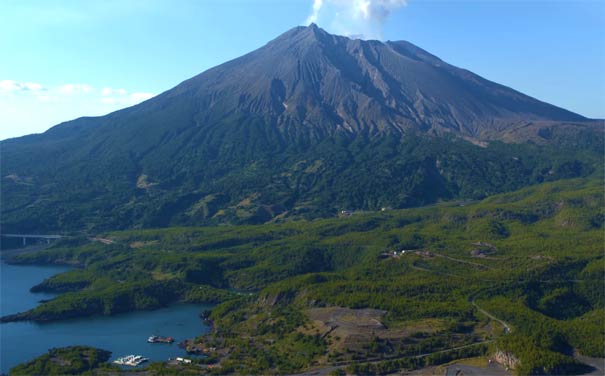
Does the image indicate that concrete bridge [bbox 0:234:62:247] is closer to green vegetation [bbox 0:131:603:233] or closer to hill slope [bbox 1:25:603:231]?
hill slope [bbox 1:25:603:231]

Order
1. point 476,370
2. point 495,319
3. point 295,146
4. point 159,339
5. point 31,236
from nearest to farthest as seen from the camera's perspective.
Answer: point 476,370, point 495,319, point 159,339, point 31,236, point 295,146

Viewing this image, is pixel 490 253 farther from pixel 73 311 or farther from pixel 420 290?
pixel 73 311

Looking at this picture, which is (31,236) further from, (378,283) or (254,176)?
(378,283)

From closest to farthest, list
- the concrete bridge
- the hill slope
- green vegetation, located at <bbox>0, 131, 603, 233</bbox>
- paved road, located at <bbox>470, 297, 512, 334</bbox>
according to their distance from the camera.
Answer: paved road, located at <bbox>470, 297, 512, 334</bbox>
the concrete bridge
green vegetation, located at <bbox>0, 131, 603, 233</bbox>
the hill slope

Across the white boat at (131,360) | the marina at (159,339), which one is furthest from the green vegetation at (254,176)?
the white boat at (131,360)

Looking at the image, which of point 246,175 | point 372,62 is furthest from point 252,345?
point 372,62

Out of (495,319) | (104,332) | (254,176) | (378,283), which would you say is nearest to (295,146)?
(254,176)

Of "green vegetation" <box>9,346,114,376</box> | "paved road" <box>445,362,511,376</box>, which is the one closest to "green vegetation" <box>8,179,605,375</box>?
"paved road" <box>445,362,511,376</box>
